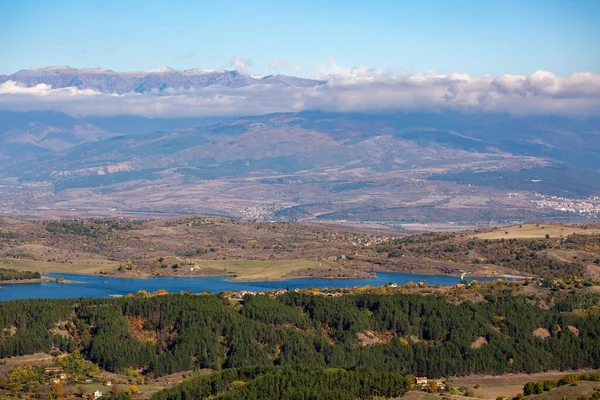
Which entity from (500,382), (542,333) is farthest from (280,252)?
(500,382)

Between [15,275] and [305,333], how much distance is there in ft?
198

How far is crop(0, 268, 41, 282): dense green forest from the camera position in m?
142

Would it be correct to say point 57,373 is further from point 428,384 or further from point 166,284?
point 166,284

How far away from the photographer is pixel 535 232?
588ft

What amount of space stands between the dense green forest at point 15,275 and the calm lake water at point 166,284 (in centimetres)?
360

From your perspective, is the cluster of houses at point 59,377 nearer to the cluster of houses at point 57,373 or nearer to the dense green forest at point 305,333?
the cluster of houses at point 57,373

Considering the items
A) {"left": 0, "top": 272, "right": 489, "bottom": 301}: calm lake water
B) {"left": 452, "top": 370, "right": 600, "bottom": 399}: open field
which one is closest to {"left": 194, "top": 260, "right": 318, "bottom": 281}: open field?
{"left": 0, "top": 272, "right": 489, "bottom": 301}: calm lake water

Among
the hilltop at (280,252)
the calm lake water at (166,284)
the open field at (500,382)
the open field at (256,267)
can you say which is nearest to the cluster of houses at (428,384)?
the open field at (500,382)

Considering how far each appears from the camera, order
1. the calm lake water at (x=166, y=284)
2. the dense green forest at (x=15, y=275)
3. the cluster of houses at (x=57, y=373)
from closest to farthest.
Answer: the cluster of houses at (x=57, y=373), the calm lake water at (x=166, y=284), the dense green forest at (x=15, y=275)

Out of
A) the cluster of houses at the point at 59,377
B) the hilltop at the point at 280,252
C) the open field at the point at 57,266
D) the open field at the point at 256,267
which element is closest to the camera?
the cluster of houses at the point at 59,377

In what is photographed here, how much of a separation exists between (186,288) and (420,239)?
58.3 m

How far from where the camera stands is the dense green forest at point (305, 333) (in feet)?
295

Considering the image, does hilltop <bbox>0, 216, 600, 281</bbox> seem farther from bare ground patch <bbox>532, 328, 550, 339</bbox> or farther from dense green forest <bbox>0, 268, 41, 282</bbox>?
bare ground patch <bbox>532, 328, 550, 339</bbox>

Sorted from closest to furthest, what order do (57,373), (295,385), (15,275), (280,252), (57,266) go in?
(295,385) < (57,373) < (15,275) < (57,266) < (280,252)
